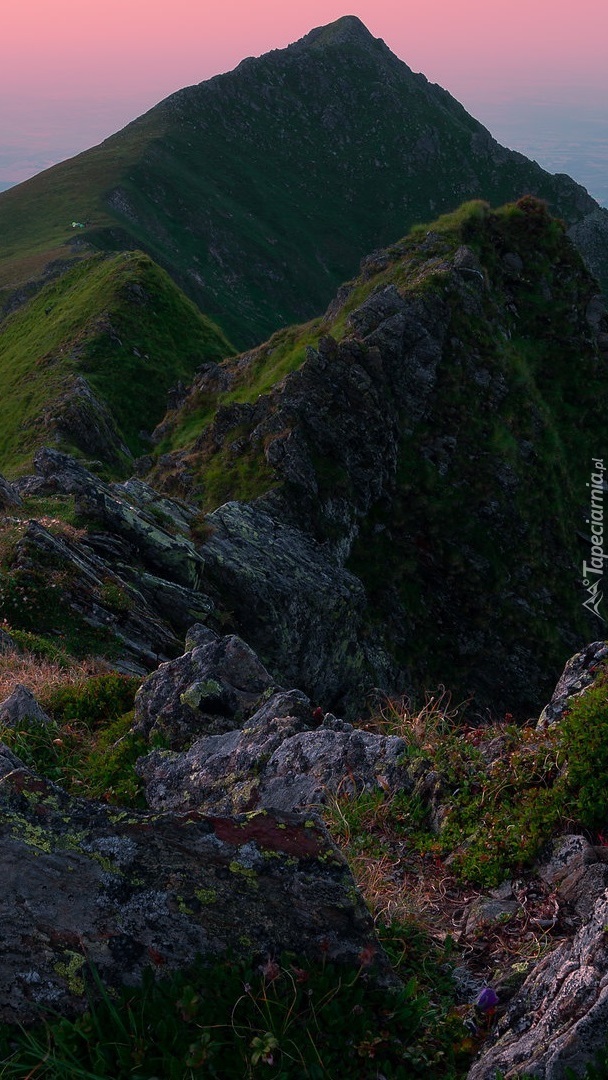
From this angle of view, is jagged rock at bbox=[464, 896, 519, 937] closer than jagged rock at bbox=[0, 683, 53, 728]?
Yes

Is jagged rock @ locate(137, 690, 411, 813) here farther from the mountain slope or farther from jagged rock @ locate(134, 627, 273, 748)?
the mountain slope

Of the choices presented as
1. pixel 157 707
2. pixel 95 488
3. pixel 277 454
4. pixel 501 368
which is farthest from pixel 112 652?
pixel 501 368

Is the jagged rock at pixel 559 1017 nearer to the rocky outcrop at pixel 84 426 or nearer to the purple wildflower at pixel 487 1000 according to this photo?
the purple wildflower at pixel 487 1000

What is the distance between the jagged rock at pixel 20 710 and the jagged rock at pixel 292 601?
47.8ft

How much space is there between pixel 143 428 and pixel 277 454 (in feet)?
86.1

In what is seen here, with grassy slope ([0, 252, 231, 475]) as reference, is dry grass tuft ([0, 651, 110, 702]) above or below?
below

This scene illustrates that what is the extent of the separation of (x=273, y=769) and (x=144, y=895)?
330cm

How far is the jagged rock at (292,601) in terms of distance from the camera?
2506 centimetres

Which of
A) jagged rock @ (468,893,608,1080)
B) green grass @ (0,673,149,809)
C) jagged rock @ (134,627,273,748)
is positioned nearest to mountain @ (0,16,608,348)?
green grass @ (0,673,149,809)

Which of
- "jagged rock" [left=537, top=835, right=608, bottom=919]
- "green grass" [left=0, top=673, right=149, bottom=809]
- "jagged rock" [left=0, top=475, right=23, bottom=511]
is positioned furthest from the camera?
"jagged rock" [left=0, top=475, right=23, bottom=511]

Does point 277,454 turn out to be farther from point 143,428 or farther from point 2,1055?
point 2,1055

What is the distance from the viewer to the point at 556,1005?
468cm

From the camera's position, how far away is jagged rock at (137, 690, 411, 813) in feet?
25.9

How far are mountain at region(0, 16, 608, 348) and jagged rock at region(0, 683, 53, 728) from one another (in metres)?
102
